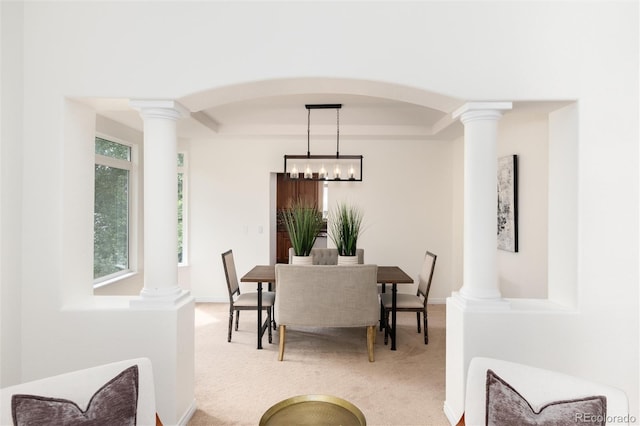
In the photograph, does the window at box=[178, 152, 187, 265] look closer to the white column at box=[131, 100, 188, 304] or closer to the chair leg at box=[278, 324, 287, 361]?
the chair leg at box=[278, 324, 287, 361]

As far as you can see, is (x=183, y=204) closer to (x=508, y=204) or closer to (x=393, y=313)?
(x=393, y=313)

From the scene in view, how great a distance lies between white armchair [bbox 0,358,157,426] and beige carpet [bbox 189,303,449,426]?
39.3 inches

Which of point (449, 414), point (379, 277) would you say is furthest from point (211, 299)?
point (449, 414)

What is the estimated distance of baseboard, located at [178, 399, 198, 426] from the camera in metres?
2.36

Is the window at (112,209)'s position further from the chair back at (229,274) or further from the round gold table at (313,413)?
the round gold table at (313,413)

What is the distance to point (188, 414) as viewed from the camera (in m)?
2.45

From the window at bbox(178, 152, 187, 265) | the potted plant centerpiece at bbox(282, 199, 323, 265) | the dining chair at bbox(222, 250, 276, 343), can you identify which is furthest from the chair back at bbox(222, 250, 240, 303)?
the window at bbox(178, 152, 187, 265)

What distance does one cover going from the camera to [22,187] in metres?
2.30

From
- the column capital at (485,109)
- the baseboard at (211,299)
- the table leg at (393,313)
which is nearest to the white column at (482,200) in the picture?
the column capital at (485,109)

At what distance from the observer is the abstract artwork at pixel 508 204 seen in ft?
12.0

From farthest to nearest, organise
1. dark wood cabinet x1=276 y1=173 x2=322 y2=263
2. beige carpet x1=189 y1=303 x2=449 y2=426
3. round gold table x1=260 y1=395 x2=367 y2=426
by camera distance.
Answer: dark wood cabinet x1=276 y1=173 x2=322 y2=263 < beige carpet x1=189 y1=303 x2=449 y2=426 < round gold table x1=260 y1=395 x2=367 y2=426

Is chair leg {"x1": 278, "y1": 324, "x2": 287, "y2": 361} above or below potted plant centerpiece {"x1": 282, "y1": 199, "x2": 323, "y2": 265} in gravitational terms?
below

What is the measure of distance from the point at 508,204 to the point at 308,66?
2.58 m

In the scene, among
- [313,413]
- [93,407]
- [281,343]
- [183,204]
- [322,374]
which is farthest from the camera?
[183,204]
